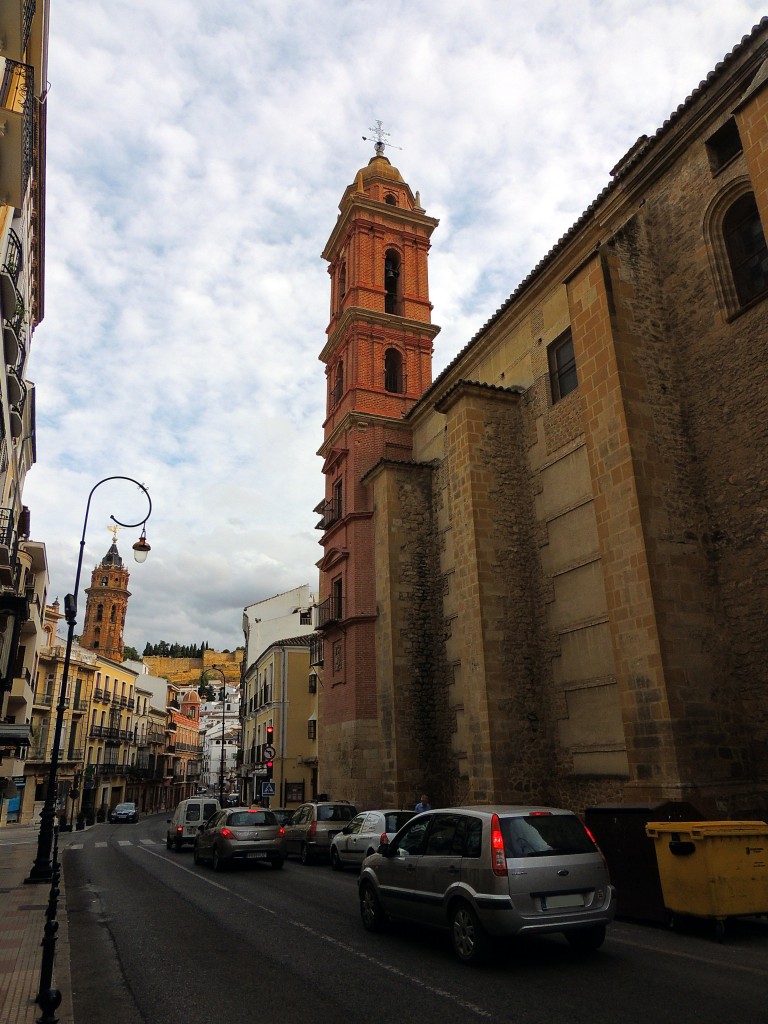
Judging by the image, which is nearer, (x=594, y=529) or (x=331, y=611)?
(x=594, y=529)

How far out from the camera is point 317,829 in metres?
17.4

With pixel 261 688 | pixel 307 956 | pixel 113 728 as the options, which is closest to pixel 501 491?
pixel 307 956

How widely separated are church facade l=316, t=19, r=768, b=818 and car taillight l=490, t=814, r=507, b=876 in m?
5.41

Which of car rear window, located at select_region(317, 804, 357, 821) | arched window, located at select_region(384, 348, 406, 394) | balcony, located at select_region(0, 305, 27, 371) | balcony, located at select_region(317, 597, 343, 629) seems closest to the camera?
balcony, located at select_region(0, 305, 27, 371)

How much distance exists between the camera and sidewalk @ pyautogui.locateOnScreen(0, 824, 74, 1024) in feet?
17.7

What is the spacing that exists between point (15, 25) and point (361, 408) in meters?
15.5

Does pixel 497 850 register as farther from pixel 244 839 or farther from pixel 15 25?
pixel 15 25

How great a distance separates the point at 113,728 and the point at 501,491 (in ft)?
166

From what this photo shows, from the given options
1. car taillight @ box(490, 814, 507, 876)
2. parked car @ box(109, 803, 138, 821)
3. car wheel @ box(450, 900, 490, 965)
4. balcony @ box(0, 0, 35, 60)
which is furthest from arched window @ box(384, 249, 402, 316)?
parked car @ box(109, 803, 138, 821)

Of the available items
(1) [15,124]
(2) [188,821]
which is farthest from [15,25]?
(2) [188,821]

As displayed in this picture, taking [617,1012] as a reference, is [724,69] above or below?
above

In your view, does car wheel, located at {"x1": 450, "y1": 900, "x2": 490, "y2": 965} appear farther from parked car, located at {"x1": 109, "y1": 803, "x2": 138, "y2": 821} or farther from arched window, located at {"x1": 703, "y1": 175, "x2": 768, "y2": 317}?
parked car, located at {"x1": 109, "y1": 803, "x2": 138, "y2": 821}

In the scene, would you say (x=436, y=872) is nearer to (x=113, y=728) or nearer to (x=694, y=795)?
(x=694, y=795)

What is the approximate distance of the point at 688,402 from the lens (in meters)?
13.2
